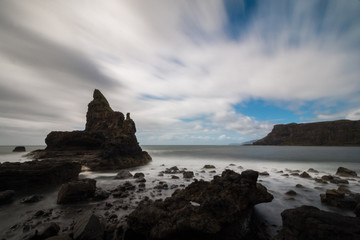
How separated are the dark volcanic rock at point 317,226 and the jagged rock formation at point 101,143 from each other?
26.8 m

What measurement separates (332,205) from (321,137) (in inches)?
7705

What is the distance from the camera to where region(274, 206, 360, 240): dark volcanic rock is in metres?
4.29

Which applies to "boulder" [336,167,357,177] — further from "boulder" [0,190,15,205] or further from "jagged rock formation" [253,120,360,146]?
"jagged rock formation" [253,120,360,146]

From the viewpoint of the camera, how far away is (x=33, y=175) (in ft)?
46.0

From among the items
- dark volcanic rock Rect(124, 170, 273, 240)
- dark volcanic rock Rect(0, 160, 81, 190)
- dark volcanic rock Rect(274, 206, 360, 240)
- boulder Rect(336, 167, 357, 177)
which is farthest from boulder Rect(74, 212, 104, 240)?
boulder Rect(336, 167, 357, 177)

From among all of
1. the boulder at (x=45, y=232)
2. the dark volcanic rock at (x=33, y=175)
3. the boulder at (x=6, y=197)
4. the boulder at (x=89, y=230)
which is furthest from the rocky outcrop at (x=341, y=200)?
the dark volcanic rock at (x=33, y=175)

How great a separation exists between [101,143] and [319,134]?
200 m

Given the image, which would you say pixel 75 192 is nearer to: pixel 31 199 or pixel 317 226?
pixel 31 199

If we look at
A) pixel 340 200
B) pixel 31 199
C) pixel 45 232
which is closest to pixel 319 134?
pixel 340 200

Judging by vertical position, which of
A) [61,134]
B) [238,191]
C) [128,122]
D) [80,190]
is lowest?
[80,190]

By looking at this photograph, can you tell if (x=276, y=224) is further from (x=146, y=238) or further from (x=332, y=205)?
(x=146, y=238)

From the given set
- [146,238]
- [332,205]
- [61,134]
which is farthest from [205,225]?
[61,134]

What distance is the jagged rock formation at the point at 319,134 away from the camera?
14050 cm

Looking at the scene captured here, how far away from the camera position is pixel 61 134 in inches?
1607
